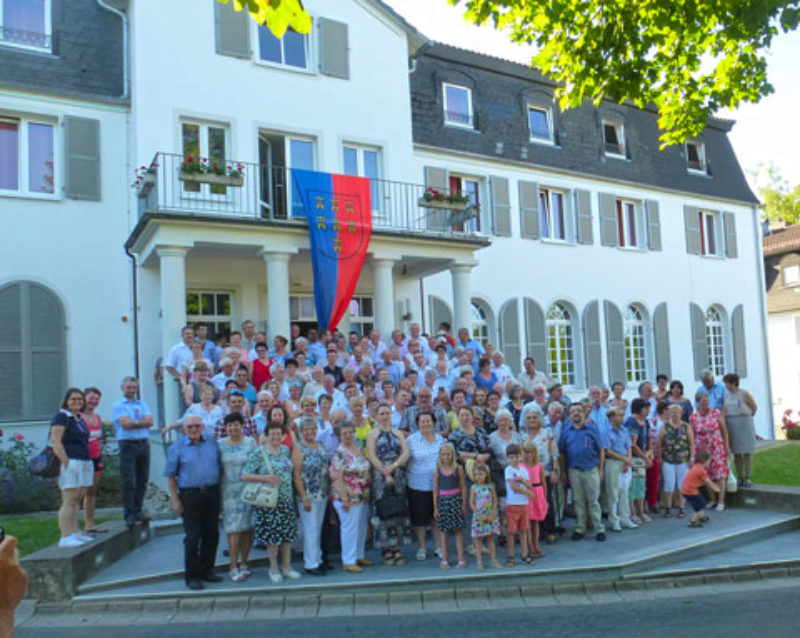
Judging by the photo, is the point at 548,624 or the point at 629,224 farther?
the point at 629,224

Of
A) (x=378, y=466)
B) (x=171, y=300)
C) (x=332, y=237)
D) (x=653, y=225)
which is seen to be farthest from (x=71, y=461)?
(x=653, y=225)

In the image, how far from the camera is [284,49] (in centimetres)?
1465

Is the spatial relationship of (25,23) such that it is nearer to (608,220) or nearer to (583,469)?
(583,469)

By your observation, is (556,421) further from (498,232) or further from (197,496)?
(498,232)

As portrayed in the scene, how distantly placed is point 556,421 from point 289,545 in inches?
140

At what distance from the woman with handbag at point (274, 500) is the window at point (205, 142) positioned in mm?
7146

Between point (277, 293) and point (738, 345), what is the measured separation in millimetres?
16396

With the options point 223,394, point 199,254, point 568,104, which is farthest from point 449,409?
point 199,254

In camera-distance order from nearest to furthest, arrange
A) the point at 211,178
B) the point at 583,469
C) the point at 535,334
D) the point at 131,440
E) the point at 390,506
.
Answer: the point at 390,506, the point at 131,440, the point at 583,469, the point at 211,178, the point at 535,334

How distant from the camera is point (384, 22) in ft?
51.9

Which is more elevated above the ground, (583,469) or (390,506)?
(583,469)

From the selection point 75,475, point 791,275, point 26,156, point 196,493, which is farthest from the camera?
point 791,275

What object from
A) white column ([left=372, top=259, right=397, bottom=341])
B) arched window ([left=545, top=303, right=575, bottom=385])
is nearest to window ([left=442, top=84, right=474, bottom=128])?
arched window ([left=545, top=303, right=575, bottom=385])

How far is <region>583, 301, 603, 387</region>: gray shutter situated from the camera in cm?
1919
